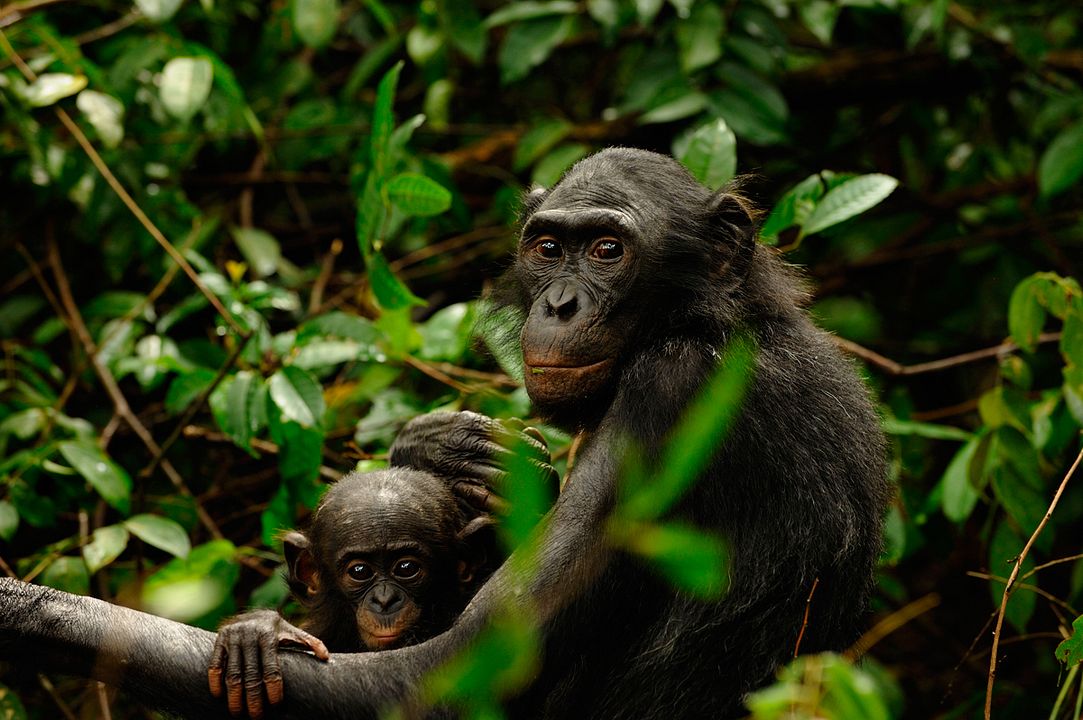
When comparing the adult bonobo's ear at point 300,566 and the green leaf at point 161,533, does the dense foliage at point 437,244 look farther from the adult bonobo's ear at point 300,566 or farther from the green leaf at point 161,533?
the adult bonobo's ear at point 300,566

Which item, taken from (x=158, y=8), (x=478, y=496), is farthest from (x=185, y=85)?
(x=478, y=496)

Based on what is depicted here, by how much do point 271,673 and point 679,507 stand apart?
1.15 m

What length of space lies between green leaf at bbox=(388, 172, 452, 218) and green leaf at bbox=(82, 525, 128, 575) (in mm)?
1602

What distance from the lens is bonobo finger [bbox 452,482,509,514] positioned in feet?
14.6

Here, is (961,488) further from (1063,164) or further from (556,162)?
(556,162)

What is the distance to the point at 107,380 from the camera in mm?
6004

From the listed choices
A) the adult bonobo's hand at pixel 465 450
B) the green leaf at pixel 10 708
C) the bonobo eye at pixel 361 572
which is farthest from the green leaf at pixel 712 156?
the green leaf at pixel 10 708

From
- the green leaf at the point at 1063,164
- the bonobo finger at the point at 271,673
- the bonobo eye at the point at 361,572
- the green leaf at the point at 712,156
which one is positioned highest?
the bonobo finger at the point at 271,673

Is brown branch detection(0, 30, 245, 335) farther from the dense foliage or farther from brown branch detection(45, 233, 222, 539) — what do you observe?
brown branch detection(45, 233, 222, 539)

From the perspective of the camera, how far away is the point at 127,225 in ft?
21.5

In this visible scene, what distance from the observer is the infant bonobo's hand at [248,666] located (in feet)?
10.7

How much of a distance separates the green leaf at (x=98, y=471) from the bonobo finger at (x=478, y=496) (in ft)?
4.56

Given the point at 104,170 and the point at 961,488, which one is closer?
the point at 961,488

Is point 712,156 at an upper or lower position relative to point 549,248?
lower
